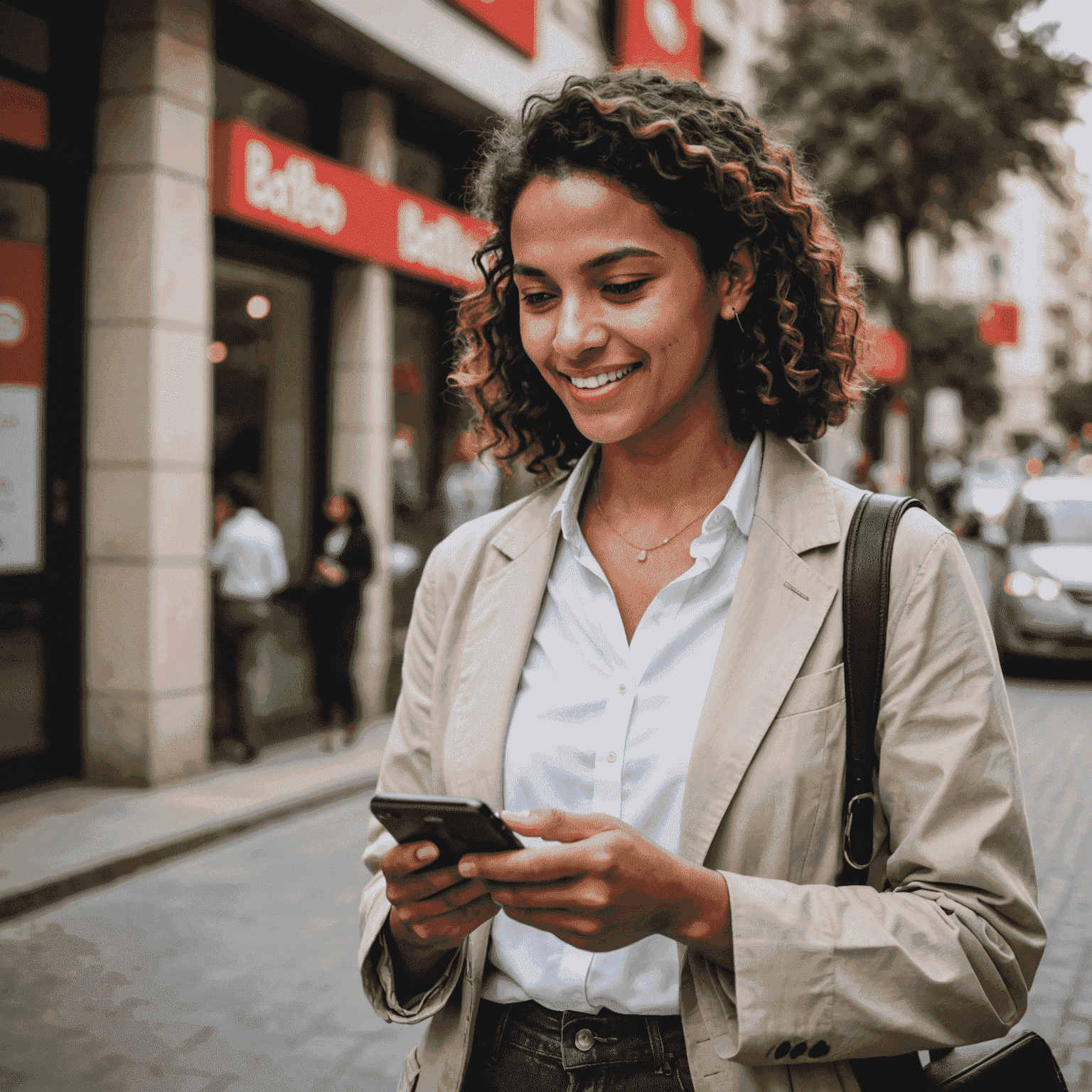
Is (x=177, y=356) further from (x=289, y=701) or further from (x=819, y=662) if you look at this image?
(x=819, y=662)

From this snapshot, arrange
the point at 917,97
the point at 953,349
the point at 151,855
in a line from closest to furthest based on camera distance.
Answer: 1. the point at 151,855
2. the point at 917,97
3. the point at 953,349

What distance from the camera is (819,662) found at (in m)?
1.56

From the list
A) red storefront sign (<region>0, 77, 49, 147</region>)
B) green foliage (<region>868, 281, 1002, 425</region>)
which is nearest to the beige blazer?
red storefront sign (<region>0, 77, 49, 147</region>)

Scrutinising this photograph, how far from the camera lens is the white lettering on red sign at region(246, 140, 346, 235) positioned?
8727 mm

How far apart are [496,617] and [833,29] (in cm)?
1862

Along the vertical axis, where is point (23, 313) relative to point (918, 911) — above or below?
above

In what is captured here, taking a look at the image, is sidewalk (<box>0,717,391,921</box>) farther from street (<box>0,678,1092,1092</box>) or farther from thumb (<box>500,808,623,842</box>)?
thumb (<box>500,808,623,842</box>)

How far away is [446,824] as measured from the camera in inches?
53.7

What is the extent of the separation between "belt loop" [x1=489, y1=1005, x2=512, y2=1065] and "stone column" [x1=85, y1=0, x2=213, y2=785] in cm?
671

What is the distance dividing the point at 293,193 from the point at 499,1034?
839 cm

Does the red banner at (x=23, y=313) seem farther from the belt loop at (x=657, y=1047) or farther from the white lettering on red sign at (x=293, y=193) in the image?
the belt loop at (x=657, y=1047)

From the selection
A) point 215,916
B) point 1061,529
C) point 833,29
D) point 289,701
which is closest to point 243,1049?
point 215,916

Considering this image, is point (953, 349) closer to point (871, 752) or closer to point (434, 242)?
point (434, 242)

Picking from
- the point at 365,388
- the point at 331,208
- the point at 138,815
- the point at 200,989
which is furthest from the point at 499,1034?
the point at 365,388
